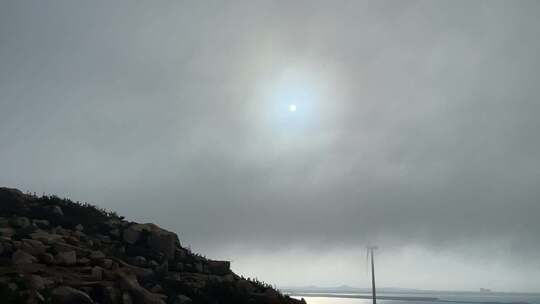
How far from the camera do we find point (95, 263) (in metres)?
30.6

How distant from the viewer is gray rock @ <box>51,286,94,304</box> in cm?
2391

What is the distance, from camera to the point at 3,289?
22422 millimetres

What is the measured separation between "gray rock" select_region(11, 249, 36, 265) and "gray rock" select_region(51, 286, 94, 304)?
3973 mm

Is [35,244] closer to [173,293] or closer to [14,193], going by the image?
[173,293]

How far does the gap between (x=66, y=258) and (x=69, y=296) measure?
18.0 feet

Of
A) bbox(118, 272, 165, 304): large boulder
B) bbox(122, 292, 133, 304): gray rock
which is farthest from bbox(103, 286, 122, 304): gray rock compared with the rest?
bbox(118, 272, 165, 304): large boulder

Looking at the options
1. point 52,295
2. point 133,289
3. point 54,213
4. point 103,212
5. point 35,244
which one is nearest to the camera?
point 52,295

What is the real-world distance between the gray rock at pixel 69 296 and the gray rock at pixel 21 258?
397cm

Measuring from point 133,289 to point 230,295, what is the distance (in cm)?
863

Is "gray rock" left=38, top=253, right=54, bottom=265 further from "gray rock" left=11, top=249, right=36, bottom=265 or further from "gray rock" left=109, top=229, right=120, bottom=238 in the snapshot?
"gray rock" left=109, top=229, right=120, bottom=238

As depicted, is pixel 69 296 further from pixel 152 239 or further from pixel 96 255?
pixel 152 239

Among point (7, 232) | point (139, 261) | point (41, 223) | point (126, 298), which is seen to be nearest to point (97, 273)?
point (126, 298)

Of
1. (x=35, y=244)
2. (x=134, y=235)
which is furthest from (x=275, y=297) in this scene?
(x=35, y=244)

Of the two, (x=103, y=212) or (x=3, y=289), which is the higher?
(x=103, y=212)
